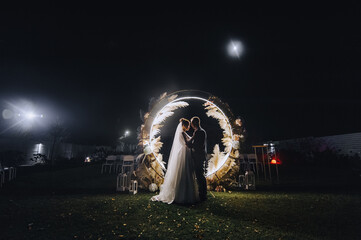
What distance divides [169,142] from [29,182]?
11.5 metres

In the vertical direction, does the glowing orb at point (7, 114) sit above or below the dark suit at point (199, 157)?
above

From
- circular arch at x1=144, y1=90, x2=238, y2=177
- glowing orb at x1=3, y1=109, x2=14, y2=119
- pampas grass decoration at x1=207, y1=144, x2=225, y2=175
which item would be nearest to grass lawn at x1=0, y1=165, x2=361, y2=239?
pampas grass decoration at x1=207, y1=144, x2=225, y2=175

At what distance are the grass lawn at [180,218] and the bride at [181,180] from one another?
37 centimetres

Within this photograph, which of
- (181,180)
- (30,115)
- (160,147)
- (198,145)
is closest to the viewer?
(181,180)

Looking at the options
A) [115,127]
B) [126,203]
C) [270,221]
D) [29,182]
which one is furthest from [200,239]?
[115,127]

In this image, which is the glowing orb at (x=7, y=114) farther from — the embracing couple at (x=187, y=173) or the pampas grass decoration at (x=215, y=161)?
the pampas grass decoration at (x=215, y=161)

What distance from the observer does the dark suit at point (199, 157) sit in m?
6.18

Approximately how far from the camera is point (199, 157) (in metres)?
6.27

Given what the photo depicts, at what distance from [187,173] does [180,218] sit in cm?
170

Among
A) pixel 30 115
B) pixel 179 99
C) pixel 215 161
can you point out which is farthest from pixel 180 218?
pixel 30 115

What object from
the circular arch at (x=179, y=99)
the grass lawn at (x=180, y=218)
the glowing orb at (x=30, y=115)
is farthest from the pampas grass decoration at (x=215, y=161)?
the glowing orb at (x=30, y=115)

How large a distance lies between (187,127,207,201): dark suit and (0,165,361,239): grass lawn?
440 millimetres

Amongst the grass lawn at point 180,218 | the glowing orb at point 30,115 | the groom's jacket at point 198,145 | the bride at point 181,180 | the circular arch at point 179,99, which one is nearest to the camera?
the grass lawn at point 180,218

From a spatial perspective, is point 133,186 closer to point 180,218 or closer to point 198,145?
point 198,145
